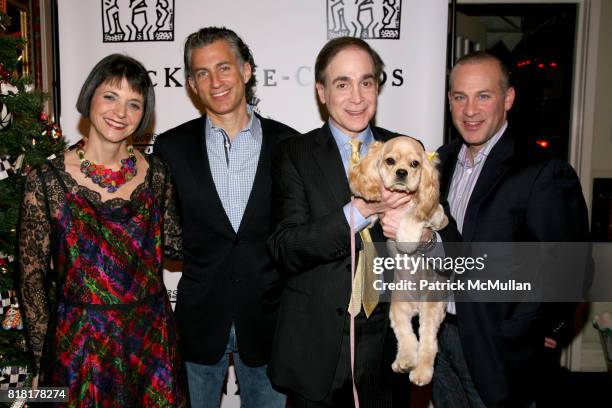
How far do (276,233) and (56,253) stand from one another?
2.79ft

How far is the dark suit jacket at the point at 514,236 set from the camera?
1.91m

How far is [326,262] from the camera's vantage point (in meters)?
1.77

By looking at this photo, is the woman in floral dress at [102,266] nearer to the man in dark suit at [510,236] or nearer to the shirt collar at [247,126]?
the shirt collar at [247,126]

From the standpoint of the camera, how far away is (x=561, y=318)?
203 centimetres

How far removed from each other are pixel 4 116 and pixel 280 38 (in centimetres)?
176

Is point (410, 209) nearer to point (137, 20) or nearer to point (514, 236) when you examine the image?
point (514, 236)

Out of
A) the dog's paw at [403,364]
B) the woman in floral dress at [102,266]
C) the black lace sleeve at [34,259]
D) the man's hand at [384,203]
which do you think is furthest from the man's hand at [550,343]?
the black lace sleeve at [34,259]

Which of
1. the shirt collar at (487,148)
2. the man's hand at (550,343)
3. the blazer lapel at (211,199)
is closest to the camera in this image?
the man's hand at (550,343)

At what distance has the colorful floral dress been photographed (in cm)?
179

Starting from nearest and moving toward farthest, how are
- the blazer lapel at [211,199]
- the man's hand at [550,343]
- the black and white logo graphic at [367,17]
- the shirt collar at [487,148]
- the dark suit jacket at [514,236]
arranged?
1. the dark suit jacket at [514,236]
2. the man's hand at [550,343]
3. the shirt collar at [487,148]
4. the blazer lapel at [211,199]
5. the black and white logo graphic at [367,17]

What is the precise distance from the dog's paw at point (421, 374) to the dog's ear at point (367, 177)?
706 mm

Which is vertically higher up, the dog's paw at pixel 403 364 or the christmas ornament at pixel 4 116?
the christmas ornament at pixel 4 116

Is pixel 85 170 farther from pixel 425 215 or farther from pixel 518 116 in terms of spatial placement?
pixel 518 116

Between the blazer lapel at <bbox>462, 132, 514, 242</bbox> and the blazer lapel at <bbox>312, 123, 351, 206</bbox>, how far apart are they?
0.55 metres
